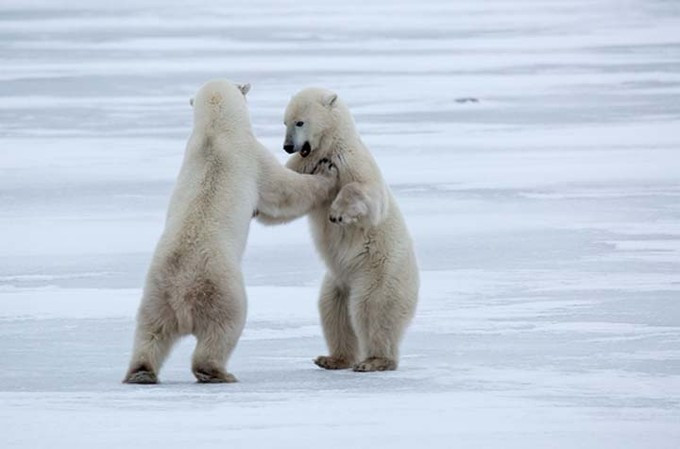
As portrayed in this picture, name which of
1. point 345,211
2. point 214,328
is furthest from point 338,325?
point 214,328

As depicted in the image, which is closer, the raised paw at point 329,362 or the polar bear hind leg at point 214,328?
the polar bear hind leg at point 214,328

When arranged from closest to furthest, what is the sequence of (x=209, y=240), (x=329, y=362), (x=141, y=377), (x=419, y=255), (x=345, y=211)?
(x=141, y=377) → (x=209, y=240) → (x=345, y=211) → (x=329, y=362) → (x=419, y=255)

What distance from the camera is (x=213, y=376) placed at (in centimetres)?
449

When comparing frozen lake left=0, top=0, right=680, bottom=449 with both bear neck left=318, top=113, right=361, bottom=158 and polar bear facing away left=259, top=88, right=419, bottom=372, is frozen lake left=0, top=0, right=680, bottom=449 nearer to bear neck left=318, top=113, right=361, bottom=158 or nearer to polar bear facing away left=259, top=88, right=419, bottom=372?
polar bear facing away left=259, top=88, right=419, bottom=372

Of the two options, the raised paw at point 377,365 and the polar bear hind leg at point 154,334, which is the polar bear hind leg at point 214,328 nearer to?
the polar bear hind leg at point 154,334

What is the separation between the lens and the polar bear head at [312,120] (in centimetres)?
507

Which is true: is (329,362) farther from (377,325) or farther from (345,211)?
(345,211)

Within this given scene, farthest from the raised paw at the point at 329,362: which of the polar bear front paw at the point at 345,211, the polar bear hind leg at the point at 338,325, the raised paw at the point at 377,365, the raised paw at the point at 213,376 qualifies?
the raised paw at the point at 213,376

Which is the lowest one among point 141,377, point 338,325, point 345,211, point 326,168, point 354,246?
point 141,377

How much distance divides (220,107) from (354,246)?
599mm

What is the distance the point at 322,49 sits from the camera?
19.1 meters

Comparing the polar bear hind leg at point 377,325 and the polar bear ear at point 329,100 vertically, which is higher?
the polar bear ear at point 329,100

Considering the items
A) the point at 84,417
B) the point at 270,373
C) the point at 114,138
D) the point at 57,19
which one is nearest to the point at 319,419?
the point at 84,417

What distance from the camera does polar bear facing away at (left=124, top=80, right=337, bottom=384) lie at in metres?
4.52
